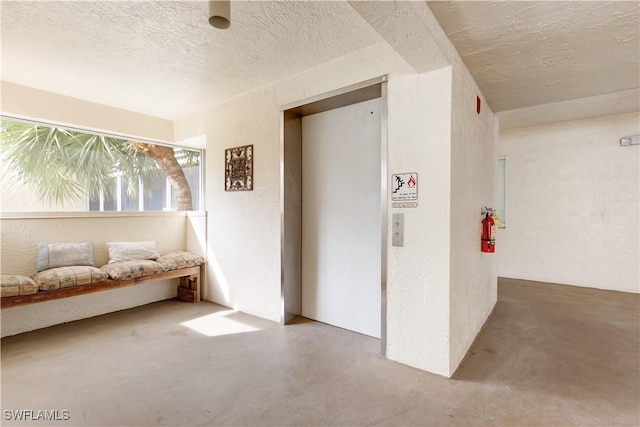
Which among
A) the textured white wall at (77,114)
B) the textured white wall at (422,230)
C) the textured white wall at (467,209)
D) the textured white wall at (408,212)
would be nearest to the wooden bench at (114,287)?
the textured white wall at (408,212)

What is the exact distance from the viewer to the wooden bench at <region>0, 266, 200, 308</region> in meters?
2.68

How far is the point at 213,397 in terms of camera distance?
197 centimetres

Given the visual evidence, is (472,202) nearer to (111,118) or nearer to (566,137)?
(566,137)

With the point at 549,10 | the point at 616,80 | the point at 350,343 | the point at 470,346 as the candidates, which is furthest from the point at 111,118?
the point at 616,80

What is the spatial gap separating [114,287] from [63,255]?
631 millimetres

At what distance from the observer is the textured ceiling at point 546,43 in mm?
1803

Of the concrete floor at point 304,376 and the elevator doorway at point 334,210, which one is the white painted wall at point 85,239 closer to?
the concrete floor at point 304,376

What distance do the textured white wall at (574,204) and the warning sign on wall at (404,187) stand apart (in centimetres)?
411

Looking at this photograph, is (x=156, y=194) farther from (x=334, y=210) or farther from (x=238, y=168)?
(x=334, y=210)

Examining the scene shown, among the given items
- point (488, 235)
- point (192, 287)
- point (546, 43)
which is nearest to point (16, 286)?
point (192, 287)

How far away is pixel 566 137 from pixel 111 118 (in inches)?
264

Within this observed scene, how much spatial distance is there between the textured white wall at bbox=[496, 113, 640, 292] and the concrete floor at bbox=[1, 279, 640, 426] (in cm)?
171

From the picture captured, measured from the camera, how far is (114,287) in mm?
3236

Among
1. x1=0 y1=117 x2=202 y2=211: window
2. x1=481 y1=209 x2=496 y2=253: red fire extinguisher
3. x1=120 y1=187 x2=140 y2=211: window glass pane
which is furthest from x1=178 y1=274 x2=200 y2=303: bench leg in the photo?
x1=481 y1=209 x2=496 y2=253: red fire extinguisher
